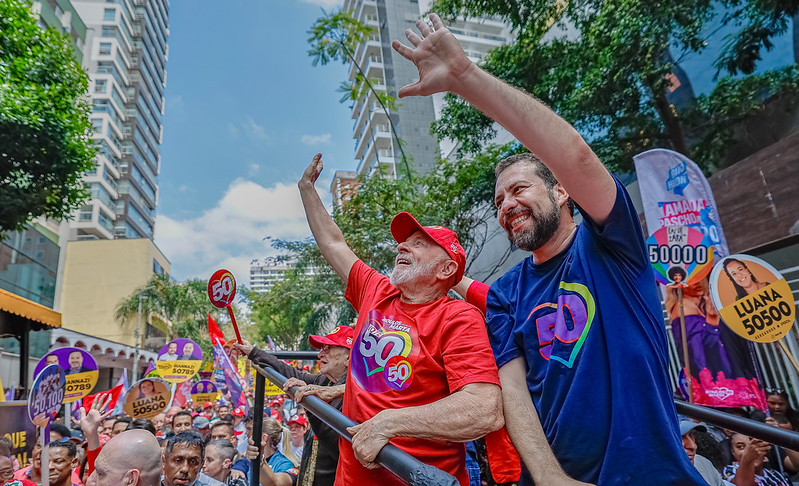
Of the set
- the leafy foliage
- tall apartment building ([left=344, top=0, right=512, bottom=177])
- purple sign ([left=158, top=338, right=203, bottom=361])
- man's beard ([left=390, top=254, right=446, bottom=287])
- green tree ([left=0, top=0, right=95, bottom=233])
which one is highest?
tall apartment building ([left=344, top=0, right=512, bottom=177])

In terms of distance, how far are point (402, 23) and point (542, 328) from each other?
4314cm

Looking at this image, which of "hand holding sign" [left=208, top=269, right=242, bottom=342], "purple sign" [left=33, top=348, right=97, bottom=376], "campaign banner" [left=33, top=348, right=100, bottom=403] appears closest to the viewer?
"hand holding sign" [left=208, top=269, right=242, bottom=342]

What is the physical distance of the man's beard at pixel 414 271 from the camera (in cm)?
207

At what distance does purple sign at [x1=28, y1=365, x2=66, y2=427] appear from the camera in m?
4.22

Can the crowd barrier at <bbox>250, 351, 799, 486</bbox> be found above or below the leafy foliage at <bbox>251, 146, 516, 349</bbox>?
below

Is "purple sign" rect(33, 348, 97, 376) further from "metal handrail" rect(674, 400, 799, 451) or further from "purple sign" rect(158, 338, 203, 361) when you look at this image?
Result: "metal handrail" rect(674, 400, 799, 451)

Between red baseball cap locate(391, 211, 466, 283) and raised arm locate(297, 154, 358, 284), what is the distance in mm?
394

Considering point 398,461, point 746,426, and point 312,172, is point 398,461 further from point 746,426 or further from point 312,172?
point 312,172

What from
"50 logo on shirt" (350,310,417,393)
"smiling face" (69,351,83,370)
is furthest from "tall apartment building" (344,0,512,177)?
"50 logo on shirt" (350,310,417,393)

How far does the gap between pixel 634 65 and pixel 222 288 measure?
25.8 feet

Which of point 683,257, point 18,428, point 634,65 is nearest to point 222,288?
point 683,257

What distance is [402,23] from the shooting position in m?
40.8

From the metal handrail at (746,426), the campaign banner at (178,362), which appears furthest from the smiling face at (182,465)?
the campaign banner at (178,362)

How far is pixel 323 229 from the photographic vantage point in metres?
2.71
